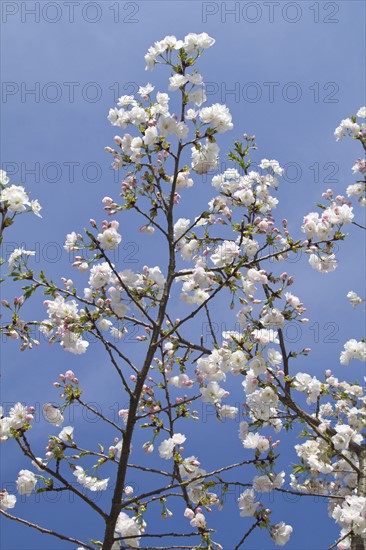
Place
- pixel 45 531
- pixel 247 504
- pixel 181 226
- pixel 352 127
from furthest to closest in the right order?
pixel 352 127
pixel 181 226
pixel 247 504
pixel 45 531

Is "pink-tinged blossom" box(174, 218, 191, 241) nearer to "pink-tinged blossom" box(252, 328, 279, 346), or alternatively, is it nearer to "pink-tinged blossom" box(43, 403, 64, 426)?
"pink-tinged blossom" box(252, 328, 279, 346)

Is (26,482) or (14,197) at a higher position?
(14,197)

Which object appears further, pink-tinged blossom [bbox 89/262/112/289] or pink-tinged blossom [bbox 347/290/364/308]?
pink-tinged blossom [bbox 347/290/364/308]

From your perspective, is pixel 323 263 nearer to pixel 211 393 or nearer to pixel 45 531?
pixel 211 393

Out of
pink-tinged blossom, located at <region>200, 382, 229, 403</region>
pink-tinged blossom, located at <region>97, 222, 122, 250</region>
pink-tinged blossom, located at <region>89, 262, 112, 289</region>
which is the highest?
pink-tinged blossom, located at <region>97, 222, 122, 250</region>

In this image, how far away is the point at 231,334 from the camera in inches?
177

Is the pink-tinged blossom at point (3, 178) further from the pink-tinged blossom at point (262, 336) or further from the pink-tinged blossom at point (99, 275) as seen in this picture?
the pink-tinged blossom at point (262, 336)

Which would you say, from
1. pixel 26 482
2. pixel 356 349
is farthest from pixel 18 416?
pixel 356 349

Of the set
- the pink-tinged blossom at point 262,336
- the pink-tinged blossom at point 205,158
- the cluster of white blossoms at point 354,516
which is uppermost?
the pink-tinged blossom at point 205,158

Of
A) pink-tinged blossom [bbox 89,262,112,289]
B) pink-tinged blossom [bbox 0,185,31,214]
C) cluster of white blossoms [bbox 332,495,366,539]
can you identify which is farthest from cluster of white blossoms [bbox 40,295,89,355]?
cluster of white blossoms [bbox 332,495,366,539]

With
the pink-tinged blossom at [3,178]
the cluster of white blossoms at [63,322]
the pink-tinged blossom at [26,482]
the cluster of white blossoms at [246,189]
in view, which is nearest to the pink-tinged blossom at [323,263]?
the cluster of white blossoms at [246,189]

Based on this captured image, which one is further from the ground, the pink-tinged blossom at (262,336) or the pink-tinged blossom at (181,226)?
the pink-tinged blossom at (181,226)

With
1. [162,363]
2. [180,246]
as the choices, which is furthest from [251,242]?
[162,363]

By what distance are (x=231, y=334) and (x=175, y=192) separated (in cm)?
127
